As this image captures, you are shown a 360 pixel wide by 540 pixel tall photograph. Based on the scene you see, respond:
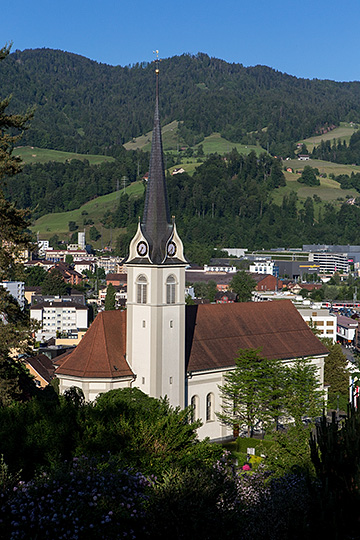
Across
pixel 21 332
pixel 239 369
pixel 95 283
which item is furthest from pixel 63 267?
pixel 21 332

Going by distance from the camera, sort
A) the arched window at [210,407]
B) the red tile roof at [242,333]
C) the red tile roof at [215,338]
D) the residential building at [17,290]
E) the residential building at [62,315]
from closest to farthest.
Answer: the red tile roof at [215,338] < the arched window at [210,407] < the red tile roof at [242,333] < the residential building at [62,315] < the residential building at [17,290]

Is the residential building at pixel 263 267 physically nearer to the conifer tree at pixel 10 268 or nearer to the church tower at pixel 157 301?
the church tower at pixel 157 301

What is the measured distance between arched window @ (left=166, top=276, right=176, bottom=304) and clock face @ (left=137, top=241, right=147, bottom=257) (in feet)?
6.13

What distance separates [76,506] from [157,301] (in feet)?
88.2

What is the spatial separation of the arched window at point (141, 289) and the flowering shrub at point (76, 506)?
25.3 m

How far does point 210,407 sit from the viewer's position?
49.4 meters

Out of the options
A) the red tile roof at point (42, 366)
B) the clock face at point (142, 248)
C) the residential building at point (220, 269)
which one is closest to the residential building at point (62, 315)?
the red tile roof at point (42, 366)

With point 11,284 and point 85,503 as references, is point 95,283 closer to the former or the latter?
point 11,284

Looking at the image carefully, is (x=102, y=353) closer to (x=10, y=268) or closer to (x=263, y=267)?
(x=10, y=268)

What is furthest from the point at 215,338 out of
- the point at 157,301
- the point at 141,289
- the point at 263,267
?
the point at 263,267

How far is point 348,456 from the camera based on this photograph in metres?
19.8

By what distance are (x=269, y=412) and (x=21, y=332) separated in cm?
2121

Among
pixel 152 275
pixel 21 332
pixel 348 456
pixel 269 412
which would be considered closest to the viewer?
pixel 348 456

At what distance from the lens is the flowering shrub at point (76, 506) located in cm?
1800
